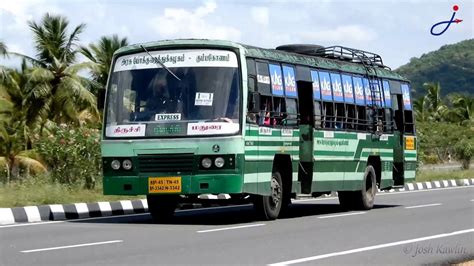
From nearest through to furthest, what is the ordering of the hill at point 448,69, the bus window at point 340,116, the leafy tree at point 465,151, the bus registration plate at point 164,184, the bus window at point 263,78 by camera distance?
the bus registration plate at point 164,184
the bus window at point 263,78
the bus window at point 340,116
the leafy tree at point 465,151
the hill at point 448,69

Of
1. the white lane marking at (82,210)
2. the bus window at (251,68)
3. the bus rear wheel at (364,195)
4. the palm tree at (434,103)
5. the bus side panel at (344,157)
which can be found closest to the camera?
the bus window at (251,68)

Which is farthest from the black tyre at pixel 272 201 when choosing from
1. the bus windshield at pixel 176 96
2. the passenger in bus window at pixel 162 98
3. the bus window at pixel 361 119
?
the bus window at pixel 361 119

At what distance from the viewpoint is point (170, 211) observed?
1756 centimetres

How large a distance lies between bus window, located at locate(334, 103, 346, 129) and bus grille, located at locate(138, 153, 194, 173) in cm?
496

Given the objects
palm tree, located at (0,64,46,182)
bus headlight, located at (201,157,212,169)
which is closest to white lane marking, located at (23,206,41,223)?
bus headlight, located at (201,157,212,169)

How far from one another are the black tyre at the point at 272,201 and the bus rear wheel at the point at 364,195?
169 inches

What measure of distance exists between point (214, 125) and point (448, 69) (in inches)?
5652

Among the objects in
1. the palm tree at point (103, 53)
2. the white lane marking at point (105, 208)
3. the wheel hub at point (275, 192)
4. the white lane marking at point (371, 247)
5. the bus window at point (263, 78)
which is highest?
the palm tree at point (103, 53)

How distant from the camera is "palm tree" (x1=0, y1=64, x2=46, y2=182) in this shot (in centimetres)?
3756

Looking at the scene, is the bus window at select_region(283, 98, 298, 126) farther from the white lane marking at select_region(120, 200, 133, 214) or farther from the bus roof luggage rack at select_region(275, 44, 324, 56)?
the white lane marking at select_region(120, 200, 133, 214)

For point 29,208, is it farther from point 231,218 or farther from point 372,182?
point 372,182

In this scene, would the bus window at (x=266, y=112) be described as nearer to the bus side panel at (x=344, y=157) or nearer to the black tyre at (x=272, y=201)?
the black tyre at (x=272, y=201)

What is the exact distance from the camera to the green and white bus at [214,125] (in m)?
15.6

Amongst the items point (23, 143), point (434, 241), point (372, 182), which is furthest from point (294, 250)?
point (23, 143)
